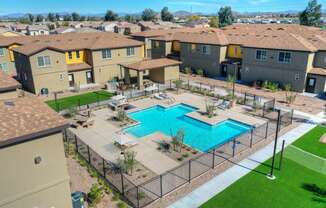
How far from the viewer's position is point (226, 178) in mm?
16969

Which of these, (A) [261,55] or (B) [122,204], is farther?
(A) [261,55]

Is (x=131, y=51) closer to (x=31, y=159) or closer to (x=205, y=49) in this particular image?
(x=205, y=49)

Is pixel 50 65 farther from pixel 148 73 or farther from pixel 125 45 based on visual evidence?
pixel 148 73

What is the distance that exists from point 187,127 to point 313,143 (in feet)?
36.3

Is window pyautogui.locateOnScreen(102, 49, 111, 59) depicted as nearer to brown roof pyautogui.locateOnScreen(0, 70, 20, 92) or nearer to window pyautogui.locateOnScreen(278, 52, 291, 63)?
brown roof pyautogui.locateOnScreen(0, 70, 20, 92)

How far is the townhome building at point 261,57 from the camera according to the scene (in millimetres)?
33938

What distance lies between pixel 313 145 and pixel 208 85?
19677 millimetres

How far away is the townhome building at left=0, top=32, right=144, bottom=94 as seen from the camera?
1361 inches

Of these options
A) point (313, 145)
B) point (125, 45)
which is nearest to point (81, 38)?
point (125, 45)

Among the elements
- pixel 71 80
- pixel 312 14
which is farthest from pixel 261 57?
pixel 312 14

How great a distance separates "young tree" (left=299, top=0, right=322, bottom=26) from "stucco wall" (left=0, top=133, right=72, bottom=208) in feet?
297

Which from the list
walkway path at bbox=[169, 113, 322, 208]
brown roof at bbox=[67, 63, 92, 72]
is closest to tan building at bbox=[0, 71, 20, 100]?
walkway path at bbox=[169, 113, 322, 208]

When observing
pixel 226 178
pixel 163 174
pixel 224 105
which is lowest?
pixel 226 178

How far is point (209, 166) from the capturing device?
18.1m
